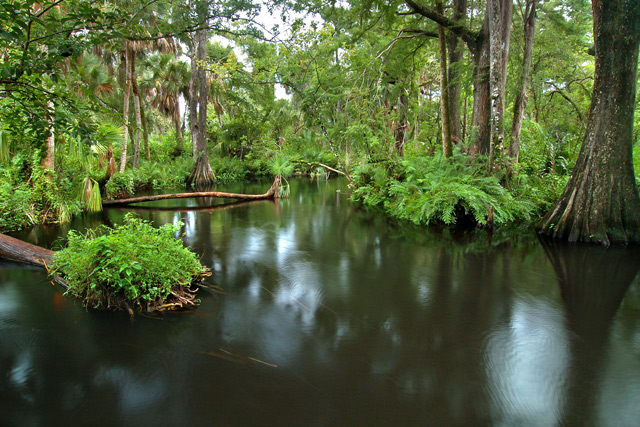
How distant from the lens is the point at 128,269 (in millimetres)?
4074

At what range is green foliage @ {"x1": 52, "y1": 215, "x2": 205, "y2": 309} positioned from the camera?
4238mm

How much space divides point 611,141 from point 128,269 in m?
8.35

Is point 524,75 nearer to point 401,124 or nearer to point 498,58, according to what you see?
point 498,58

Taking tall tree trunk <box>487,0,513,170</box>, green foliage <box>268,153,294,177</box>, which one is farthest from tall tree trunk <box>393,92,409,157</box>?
tall tree trunk <box>487,0,513,170</box>

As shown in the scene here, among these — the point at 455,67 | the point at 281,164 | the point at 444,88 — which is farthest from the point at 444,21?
the point at 281,164

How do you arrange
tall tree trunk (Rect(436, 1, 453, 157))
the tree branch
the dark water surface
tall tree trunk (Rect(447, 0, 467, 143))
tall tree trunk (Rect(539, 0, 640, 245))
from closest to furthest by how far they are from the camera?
the dark water surface
tall tree trunk (Rect(539, 0, 640, 245))
the tree branch
tall tree trunk (Rect(436, 1, 453, 157))
tall tree trunk (Rect(447, 0, 467, 143))

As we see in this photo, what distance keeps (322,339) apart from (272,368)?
72 cm

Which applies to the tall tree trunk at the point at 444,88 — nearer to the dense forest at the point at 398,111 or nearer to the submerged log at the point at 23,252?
the dense forest at the point at 398,111

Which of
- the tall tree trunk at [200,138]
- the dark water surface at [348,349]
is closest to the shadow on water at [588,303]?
the dark water surface at [348,349]

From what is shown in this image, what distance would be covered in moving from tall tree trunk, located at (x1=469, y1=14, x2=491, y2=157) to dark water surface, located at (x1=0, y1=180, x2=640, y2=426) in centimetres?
517

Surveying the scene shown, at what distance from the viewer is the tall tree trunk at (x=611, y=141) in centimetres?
650

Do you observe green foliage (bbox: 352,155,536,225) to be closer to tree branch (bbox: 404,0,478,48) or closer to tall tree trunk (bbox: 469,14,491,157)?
Answer: tall tree trunk (bbox: 469,14,491,157)

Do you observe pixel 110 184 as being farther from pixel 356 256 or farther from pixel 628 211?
pixel 628 211

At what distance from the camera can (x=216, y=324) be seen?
4176 millimetres
